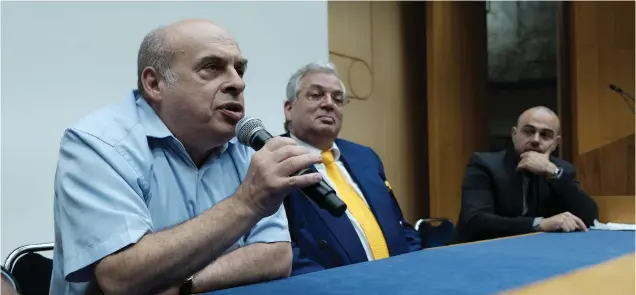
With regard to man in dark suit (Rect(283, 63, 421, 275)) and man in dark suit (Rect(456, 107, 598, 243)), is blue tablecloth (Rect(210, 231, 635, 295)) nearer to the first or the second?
man in dark suit (Rect(283, 63, 421, 275))

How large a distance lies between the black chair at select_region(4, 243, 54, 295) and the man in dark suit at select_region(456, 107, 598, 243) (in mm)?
1387

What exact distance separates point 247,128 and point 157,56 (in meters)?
0.25

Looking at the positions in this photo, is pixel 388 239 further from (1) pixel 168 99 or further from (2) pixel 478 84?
(2) pixel 478 84

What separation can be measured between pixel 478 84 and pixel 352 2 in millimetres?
1226

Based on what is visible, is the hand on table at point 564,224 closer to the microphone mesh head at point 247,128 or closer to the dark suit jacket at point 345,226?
the dark suit jacket at point 345,226

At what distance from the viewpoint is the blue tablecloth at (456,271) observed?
0.92 m

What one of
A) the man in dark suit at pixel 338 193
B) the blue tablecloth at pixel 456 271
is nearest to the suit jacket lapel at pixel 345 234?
the man in dark suit at pixel 338 193

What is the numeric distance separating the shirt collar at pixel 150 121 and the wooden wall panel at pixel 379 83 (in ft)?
8.78

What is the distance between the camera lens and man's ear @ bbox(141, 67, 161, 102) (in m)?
1.14

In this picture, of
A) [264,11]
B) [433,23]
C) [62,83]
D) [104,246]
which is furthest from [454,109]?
[104,246]

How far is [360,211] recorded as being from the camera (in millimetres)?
1785

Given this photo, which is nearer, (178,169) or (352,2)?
(178,169)

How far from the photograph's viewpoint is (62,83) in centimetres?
202

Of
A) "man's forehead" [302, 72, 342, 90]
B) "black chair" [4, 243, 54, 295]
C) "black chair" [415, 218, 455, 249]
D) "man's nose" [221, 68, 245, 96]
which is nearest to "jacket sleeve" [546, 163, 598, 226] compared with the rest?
"black chair" [415, 218, 455, 249]
